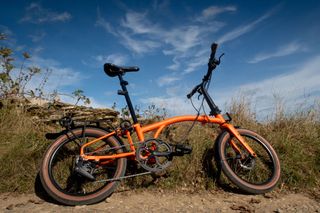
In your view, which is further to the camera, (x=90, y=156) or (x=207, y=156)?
(x=207, y=156)

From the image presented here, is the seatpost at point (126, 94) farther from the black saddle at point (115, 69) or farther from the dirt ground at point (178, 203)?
the dirt ground at point (178, 203)

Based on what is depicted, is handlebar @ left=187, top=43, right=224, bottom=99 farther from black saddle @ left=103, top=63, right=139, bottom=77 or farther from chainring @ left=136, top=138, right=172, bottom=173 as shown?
chainring @ left=136, top=138, right=172, bottom=173

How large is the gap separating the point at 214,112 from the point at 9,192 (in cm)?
337

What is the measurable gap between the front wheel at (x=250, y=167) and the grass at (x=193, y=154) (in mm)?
256

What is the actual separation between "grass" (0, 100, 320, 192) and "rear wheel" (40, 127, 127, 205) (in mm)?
424

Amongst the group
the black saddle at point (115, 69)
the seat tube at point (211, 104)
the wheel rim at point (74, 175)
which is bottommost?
the wheel rim at point (74, 175)

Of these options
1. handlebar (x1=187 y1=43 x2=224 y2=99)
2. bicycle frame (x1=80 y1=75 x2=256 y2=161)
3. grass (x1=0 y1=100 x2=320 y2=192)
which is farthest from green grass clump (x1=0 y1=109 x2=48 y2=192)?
handlebar (x1=187 y1=43 x2=224 y2=99)

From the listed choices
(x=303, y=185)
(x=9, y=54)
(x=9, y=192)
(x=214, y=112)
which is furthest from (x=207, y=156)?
(x=9, y=54)

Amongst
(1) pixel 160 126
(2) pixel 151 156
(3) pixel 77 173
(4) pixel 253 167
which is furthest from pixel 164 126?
(4) pixel 253 167

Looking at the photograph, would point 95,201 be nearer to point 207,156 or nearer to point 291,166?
point 207,156

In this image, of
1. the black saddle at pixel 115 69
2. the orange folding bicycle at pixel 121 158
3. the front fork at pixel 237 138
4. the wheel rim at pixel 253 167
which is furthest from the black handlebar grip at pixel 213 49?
the wheel rim at pixel 253 167

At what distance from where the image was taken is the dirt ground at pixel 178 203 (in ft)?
9.92

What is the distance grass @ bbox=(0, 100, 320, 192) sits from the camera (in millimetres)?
3666

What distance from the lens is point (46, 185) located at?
3.05 meters
